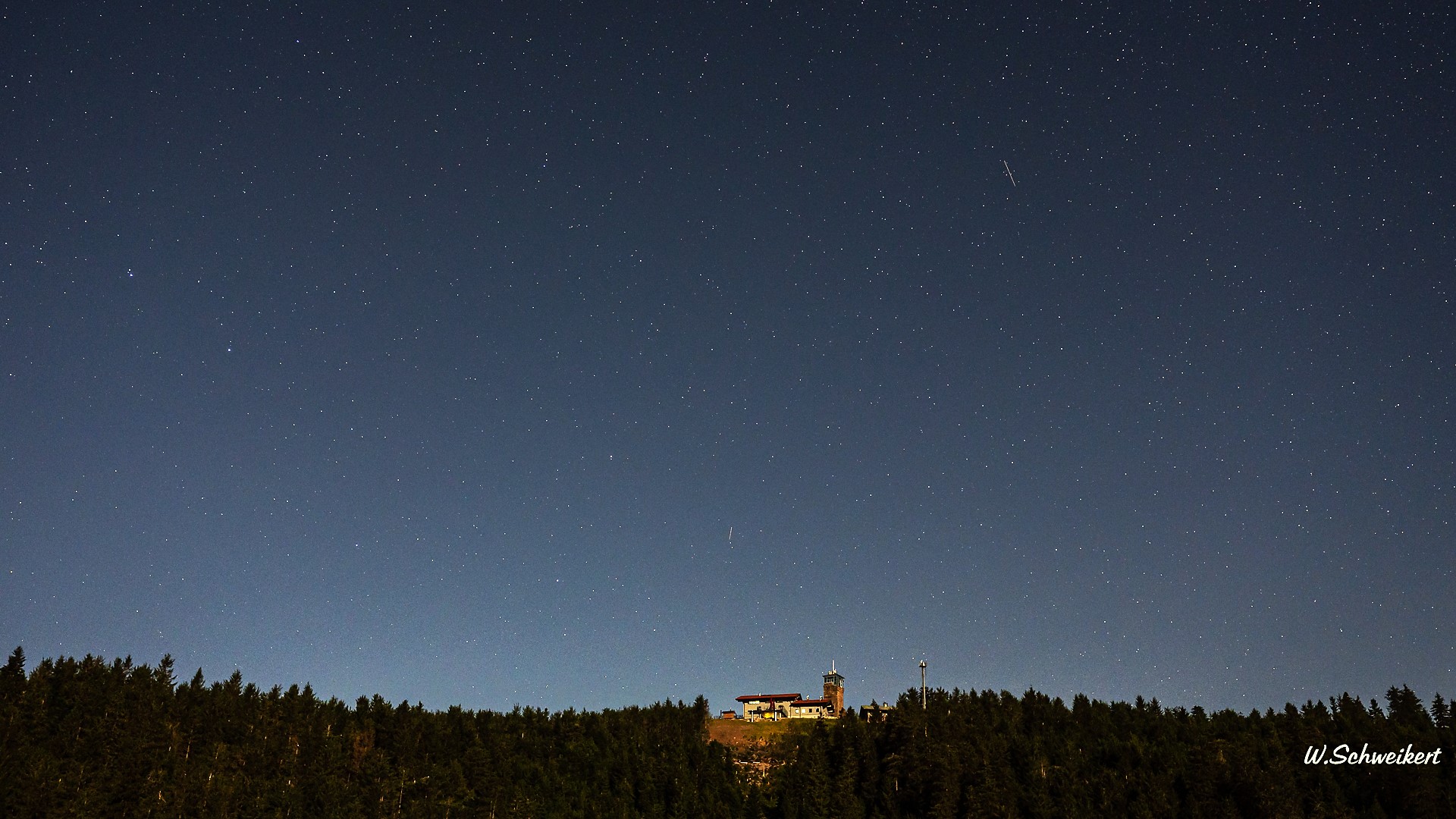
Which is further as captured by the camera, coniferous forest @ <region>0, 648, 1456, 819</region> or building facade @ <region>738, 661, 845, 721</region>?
building facade @ <region>738, 661, 845, 721</region>

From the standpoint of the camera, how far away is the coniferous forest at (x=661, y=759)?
337 ft

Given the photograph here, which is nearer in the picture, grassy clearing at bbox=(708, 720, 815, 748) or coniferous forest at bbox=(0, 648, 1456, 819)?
coniferous forest at bbox=(0, 648, 1456, 819)

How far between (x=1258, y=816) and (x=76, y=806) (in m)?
109

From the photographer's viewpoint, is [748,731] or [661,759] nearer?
[661,759]

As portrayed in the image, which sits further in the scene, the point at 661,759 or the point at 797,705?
the point at 797,705

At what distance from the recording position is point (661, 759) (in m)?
128

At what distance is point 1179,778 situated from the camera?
115938 millimetres

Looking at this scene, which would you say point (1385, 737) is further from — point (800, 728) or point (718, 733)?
point (718, 733)

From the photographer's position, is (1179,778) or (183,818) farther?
(1179,778)

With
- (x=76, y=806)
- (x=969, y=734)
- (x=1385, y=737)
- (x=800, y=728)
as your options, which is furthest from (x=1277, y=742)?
(x=76, y=806)

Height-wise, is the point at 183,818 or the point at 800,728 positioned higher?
the point at 800,728

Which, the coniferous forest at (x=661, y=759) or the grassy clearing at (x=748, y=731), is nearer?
the coniferous forest at (x=661, y=759)

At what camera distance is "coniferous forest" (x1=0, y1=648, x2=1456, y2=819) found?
103 metres

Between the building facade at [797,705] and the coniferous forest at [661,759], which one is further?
the building facade at [797,705]
